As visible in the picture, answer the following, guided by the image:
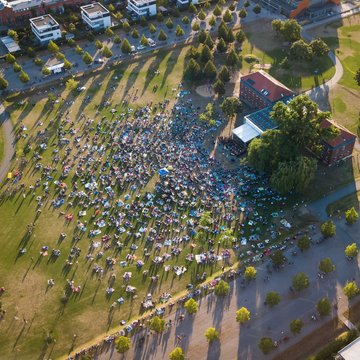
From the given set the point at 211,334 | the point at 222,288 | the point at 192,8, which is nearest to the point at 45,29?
the point at 192,8

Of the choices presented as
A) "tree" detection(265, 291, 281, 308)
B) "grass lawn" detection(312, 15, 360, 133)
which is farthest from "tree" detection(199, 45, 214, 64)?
"tree" detection(265, 291, 281, 308)

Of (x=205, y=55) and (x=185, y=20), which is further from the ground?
(x=185, y=20)

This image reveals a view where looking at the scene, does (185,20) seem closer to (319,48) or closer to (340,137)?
(319,48)

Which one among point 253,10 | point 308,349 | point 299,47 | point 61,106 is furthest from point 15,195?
point 253,10

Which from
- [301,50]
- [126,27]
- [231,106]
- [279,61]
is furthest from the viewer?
[126,27]

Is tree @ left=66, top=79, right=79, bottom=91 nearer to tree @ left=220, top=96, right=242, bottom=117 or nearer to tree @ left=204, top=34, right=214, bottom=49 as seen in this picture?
tree @ left=220, top=96, right=242, bottom=117

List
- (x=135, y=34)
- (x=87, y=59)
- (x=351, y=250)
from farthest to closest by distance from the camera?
(x=135, y=34), (x=87, y=59), (x=351, y=250)

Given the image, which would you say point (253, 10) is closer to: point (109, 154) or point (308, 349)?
point (109, 154)

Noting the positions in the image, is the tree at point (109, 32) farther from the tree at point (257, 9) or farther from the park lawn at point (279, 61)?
the tree at point (257, 9)
